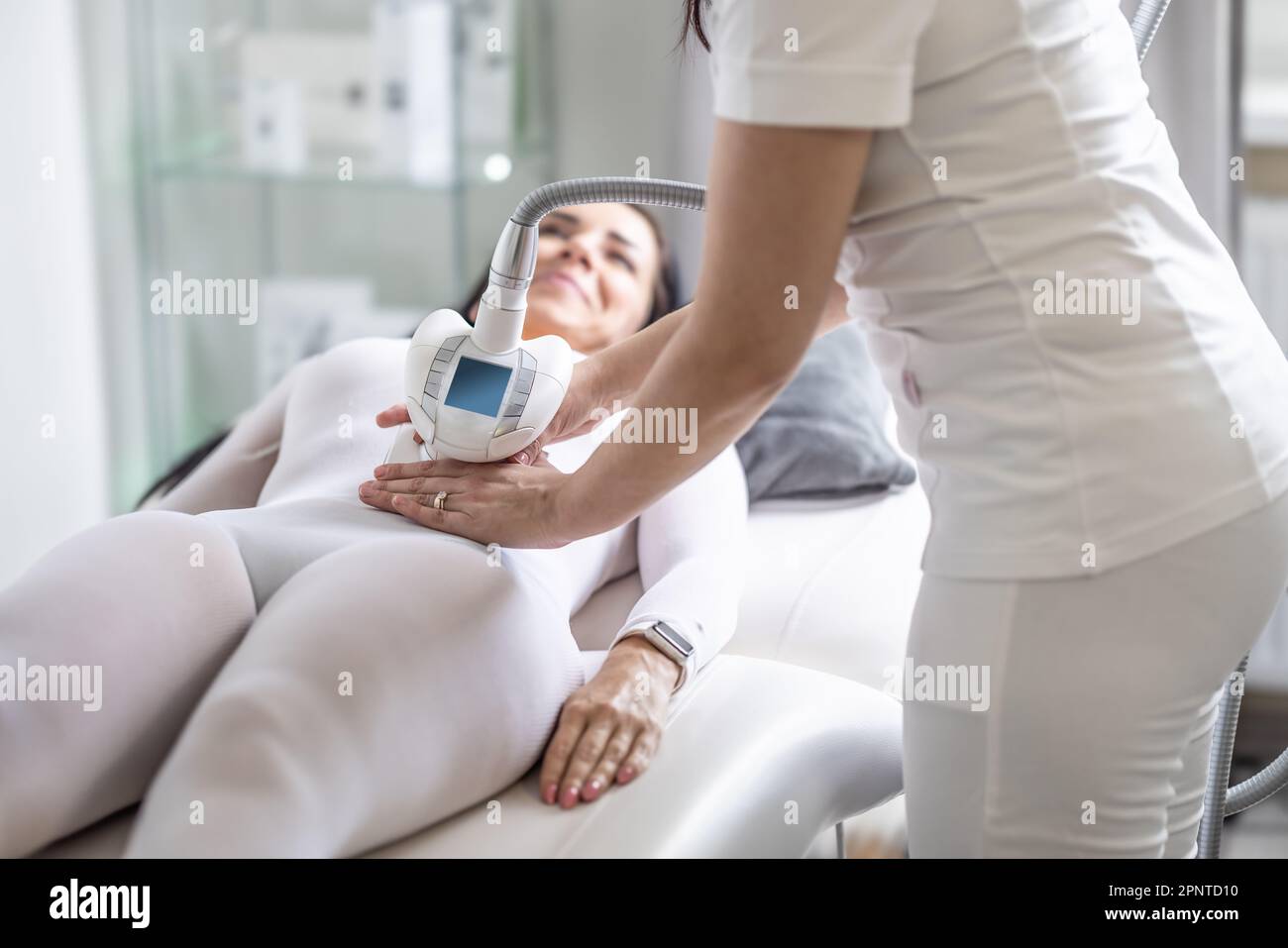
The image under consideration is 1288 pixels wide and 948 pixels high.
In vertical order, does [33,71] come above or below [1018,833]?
above

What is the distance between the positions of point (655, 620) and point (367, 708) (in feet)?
1.22

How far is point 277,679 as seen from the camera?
0.86 m

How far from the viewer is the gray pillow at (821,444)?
1.77 metres

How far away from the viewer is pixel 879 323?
0.90 meters

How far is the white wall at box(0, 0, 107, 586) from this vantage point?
2328 millimetres

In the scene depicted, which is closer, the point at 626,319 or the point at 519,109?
the point at 626,319

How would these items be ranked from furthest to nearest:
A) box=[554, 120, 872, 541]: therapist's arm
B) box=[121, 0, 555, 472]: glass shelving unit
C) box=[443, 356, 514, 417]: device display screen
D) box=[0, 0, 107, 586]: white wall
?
box=[121, 0, 555, 472]: glass shelving unit
box=[0, 0, 107, 586]: white wall
box=[443, 356, 514, 417]: device display screen
box=[554, 120, 872, 541]: therapist's arm

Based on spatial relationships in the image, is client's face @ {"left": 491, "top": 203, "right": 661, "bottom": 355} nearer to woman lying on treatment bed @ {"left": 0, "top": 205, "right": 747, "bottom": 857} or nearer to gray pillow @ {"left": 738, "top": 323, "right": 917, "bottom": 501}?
gray pillow @ {"left": 738, "top": 323, "right": 917, "bottom": 501}

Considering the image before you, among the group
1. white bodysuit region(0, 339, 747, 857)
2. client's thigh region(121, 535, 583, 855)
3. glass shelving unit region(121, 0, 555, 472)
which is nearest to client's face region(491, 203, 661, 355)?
glass shelving unit region(121, 0, 555, 472)

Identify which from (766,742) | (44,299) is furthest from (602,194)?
(44,299)

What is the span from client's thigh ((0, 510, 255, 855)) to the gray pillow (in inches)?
36.8
